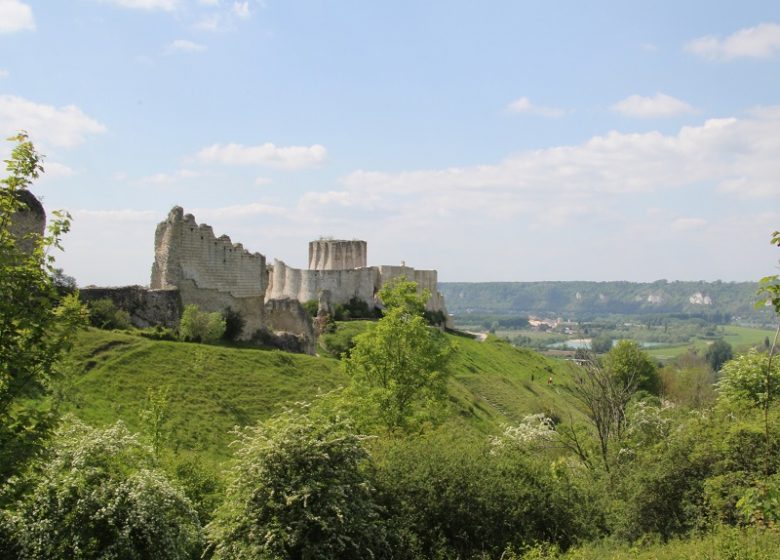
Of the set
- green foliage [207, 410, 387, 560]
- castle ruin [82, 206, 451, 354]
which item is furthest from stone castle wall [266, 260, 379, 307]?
green foliage [207, 410, 387, 560]

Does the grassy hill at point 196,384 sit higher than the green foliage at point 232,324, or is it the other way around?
the green foliage at point 232,324

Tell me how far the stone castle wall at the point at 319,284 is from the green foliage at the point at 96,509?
5562 centimetres

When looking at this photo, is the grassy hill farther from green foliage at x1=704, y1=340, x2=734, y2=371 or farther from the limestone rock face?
green foliage at x1=704, y1=340, x2=734, y2=371

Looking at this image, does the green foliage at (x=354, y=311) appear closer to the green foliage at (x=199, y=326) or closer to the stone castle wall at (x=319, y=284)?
the stone castle wall at (x=319, y=284)

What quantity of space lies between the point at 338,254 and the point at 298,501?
75368mm

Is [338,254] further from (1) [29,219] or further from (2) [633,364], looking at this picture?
(1) [29,219]

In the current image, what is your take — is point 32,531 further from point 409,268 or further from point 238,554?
point 409,268

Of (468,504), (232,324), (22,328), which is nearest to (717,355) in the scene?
(232,324)

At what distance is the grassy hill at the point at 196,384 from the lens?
29844mm

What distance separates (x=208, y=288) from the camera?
4603 cm

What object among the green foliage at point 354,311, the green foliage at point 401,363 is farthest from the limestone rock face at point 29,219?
the green foliage at point 354,311

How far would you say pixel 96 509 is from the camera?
15945mm

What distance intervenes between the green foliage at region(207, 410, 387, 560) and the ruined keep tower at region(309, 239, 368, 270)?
240 ft

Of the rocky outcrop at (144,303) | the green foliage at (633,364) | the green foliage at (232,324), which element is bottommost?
the green foliage at (633,364)
